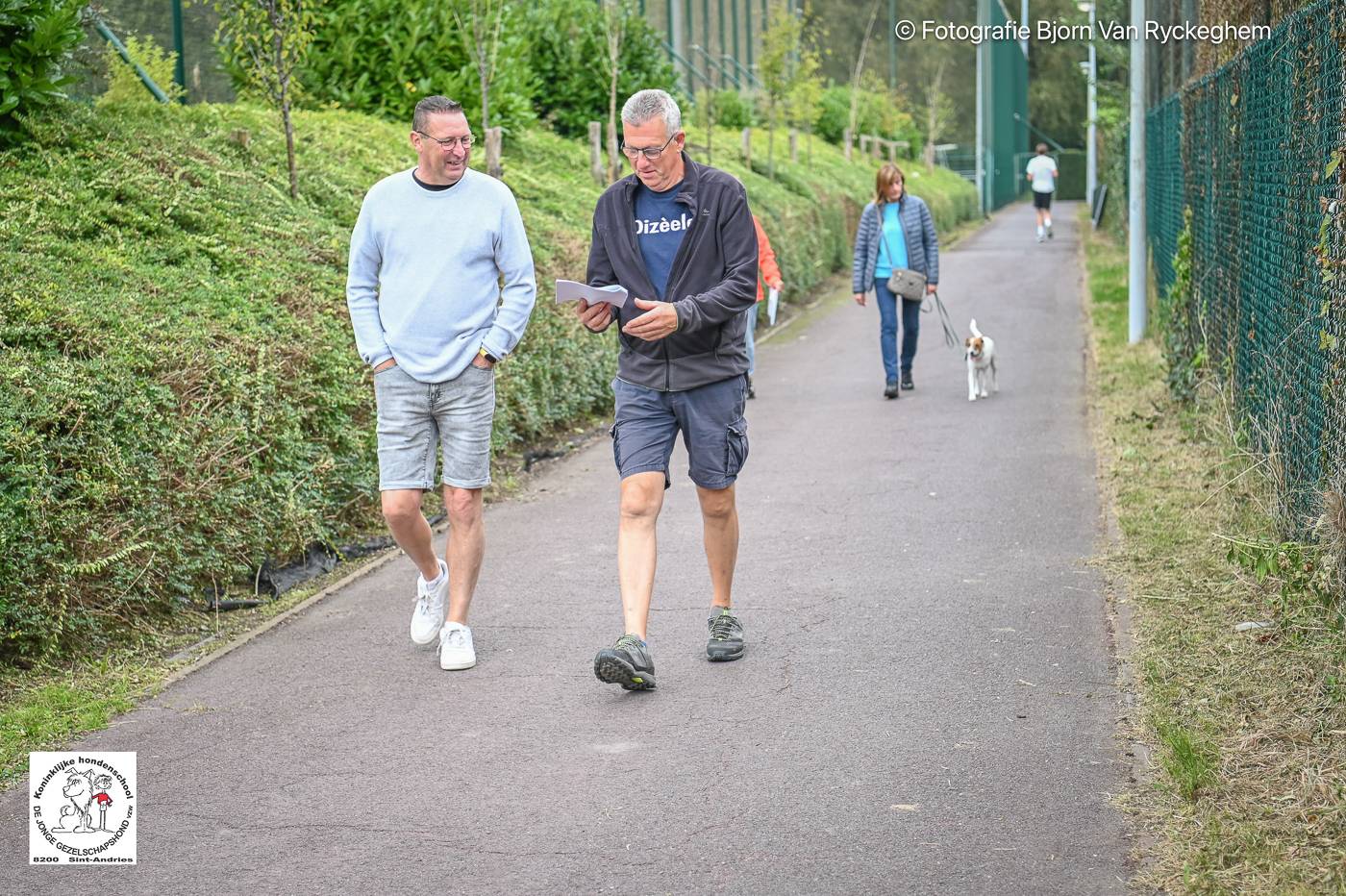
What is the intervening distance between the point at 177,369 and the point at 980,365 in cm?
761

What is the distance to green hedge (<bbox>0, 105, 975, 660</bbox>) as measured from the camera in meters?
5.97

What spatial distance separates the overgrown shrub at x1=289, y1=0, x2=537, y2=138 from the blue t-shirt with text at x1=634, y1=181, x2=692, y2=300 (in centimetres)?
1128

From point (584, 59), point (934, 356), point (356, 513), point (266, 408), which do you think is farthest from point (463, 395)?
point (584, 59)

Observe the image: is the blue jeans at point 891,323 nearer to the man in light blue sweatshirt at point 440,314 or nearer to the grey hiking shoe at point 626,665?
the man in light blue sweatshirt at point 440,314

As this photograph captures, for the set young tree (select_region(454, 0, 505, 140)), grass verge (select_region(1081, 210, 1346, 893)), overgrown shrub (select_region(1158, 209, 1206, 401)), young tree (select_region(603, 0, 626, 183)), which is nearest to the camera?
grass verge (select_region(1081, 210, 1346, 893))

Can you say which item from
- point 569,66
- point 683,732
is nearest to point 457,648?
point 683,732

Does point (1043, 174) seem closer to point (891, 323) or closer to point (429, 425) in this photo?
point (891, 323)

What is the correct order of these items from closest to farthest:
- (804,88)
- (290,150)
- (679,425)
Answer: (679,425), (290,150), (804,88)

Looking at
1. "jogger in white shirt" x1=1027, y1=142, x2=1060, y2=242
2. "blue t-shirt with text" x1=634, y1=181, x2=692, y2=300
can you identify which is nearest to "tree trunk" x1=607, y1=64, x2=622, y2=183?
"blue t-shirt with text" x1=634, y1=181, x2=692, y2=300

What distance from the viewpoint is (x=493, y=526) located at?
28.3 ft

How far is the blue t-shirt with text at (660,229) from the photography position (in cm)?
570

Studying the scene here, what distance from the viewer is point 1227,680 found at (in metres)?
5.34

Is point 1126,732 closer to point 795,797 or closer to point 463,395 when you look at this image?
point 795,797

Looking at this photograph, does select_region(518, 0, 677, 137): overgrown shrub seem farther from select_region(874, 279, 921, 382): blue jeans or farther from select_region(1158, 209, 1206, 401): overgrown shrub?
select_region(1158, 209, 1206, 401): overgrown shrub
